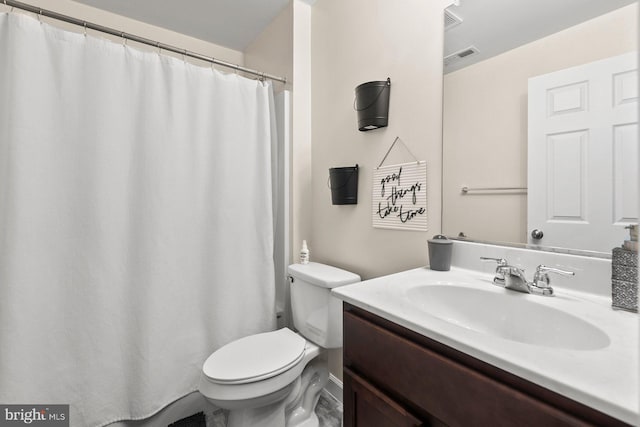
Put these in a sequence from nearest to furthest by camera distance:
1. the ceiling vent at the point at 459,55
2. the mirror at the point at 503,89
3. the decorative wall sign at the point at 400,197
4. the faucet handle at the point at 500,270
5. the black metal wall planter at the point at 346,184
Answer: the mirror at the point at 503,89 → the faucet handle at the point at 500,270 → the ceiling vent at the point at 459,55 → the decorative wall sign at the point at 400,197 → the black metal wall planter at the point at 346,184

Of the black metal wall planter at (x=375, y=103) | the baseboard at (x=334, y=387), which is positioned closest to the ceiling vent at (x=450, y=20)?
the black metal wall planter at (x=375, y=103)

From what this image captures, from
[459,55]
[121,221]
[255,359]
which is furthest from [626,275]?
[121,221]

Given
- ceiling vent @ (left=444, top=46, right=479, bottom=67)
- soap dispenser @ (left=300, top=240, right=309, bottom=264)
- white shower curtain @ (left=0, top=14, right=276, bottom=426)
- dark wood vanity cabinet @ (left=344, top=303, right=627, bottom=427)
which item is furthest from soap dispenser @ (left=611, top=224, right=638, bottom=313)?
white shower curtain @ (left=0, top=14, right=276, bottom=426)

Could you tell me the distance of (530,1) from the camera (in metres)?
0.91

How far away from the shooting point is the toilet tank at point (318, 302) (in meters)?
1.35

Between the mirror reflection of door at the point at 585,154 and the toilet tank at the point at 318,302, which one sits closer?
the mirror reflection of door at the point at 585,154

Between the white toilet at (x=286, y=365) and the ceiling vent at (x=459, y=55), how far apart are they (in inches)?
40.1

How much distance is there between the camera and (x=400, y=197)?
130 cm

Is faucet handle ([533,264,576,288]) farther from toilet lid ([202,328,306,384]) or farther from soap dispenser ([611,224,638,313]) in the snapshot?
toilet lid ([202,328,306,384])

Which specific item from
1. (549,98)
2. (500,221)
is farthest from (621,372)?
(549,98)

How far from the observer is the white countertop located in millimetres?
411

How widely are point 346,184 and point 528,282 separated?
2.89 feet

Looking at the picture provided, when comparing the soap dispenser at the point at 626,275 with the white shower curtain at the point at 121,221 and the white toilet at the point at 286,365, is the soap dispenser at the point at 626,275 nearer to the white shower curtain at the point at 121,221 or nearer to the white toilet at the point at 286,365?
the white toilet at the point at 286,365

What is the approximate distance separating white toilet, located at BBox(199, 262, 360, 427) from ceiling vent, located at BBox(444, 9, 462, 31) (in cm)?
114
